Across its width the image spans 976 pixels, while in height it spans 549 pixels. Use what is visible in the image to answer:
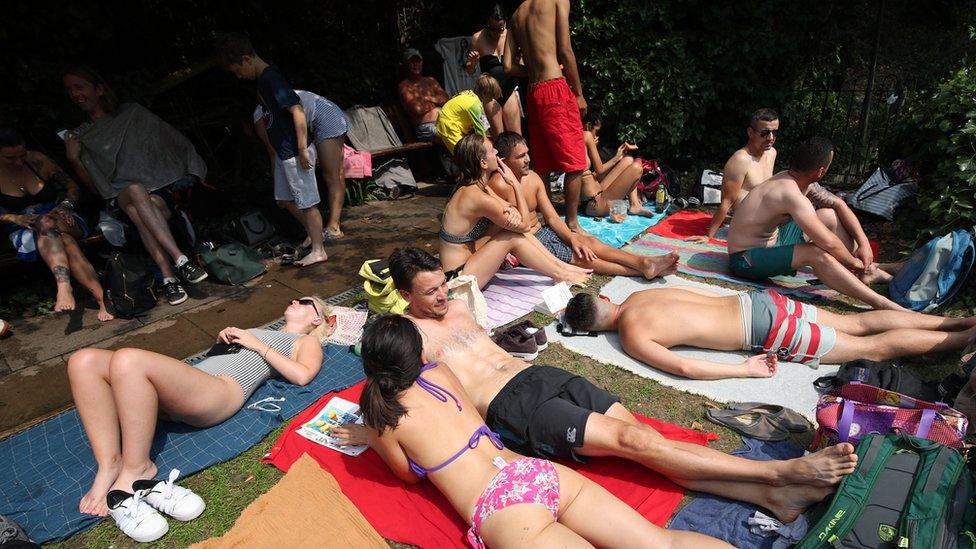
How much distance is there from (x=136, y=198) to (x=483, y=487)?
4.88 meters

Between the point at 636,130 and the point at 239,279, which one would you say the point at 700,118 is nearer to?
the point at 636,130

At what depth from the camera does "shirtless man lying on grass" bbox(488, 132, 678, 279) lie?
4.93 meters

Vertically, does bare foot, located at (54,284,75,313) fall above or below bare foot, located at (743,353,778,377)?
above

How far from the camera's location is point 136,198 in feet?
17.5

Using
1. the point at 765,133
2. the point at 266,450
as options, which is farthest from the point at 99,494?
the point at 765,133

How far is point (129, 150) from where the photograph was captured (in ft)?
17.9

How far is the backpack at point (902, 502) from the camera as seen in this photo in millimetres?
2055

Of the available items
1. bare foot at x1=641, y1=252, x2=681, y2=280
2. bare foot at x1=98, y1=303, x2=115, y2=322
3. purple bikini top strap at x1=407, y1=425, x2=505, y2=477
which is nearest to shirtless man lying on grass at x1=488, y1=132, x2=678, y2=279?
bare foot at x1=641, y1=252, x2=681, y2=280

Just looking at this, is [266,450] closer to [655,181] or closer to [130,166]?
[130,166]

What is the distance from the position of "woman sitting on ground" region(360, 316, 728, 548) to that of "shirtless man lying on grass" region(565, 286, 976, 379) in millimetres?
1471

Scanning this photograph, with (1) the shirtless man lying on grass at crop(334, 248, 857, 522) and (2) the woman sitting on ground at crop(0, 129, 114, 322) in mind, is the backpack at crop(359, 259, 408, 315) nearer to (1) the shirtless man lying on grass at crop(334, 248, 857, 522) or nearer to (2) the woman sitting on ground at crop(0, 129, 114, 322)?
(1) the shirtless man lying on grass at crop(334, 248, 857, 522)

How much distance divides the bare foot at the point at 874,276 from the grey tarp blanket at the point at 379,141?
5.89 meters

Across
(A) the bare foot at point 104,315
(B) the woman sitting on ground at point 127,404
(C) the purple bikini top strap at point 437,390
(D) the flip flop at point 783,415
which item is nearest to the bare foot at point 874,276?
(D) the flip flop at point 783,415

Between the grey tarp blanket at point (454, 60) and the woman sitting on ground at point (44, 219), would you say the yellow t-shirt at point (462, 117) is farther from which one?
the woman sitting on ground at point (44, 219)
